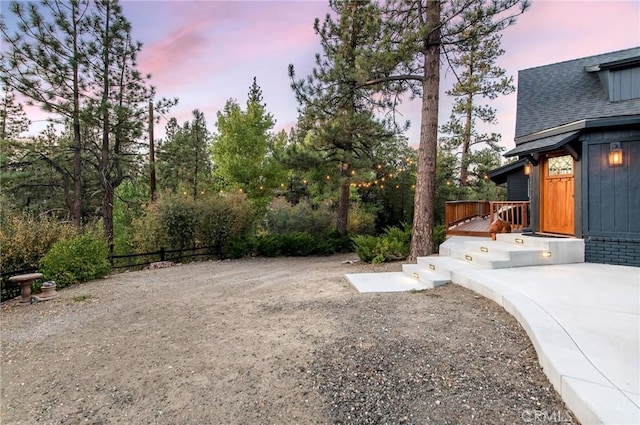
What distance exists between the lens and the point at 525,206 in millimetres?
8719

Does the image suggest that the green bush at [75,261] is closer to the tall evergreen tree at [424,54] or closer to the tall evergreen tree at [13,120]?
the tall evergreen tree at [424,54]

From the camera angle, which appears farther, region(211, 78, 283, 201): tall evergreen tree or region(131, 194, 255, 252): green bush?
region(211, 78, 283, 201): tall evergreen tree

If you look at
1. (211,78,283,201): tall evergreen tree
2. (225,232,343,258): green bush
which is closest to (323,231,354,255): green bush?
(225,232,343,258): green bush

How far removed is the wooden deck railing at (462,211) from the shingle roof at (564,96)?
9.33 ft

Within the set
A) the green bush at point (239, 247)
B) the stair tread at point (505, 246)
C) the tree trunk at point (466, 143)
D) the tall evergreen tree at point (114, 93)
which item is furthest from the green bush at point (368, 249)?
the tree trunk at point (466, 143)

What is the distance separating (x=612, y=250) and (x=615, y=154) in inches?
74.9

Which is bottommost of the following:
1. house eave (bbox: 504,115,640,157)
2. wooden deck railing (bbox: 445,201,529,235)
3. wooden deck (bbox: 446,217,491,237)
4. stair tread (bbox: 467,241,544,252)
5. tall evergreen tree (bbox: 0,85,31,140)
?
stair tread (bbox: 467,241,544,252)

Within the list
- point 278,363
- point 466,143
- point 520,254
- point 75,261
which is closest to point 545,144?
point 520,254

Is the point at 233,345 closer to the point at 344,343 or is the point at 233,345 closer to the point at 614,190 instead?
the point at 344,343

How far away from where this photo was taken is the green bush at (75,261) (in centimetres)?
659

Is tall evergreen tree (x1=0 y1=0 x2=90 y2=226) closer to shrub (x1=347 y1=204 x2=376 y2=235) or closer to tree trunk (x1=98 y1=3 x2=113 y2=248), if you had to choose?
tree trunk (x1=98 y1=3 x2=113 y2=248)

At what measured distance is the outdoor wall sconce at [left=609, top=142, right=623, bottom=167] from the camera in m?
6.09

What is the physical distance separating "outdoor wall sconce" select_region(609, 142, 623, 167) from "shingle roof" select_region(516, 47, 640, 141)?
707mm

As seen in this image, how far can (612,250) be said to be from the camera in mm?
6203
